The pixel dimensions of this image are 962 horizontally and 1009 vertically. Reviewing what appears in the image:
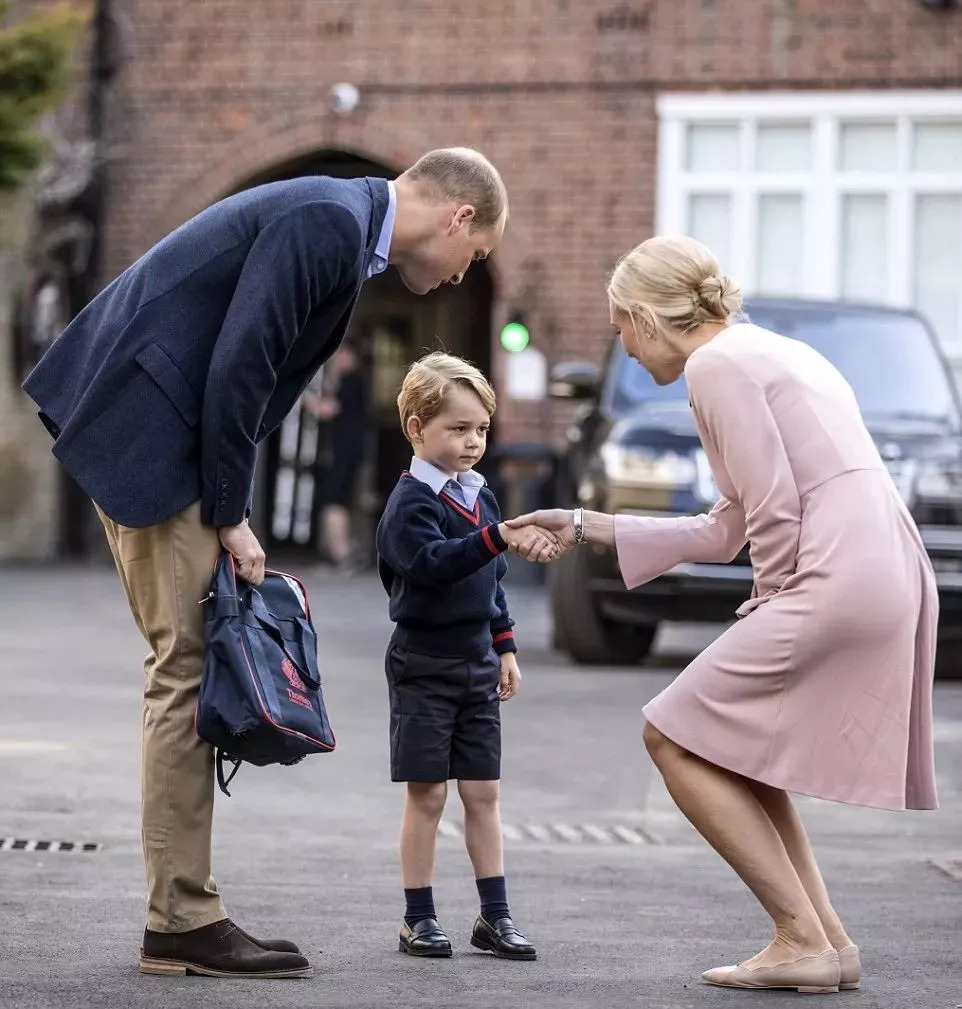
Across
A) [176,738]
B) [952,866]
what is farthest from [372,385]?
[176,738]

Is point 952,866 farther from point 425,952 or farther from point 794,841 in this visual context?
point 425,952

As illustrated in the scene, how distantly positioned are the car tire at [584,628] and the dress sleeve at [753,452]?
7022 millimetres

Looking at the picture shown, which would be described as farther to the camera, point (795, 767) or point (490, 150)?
point (490, 150)

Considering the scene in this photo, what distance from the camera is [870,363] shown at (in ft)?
41.8

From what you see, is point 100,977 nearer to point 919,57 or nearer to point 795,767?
point 795,767

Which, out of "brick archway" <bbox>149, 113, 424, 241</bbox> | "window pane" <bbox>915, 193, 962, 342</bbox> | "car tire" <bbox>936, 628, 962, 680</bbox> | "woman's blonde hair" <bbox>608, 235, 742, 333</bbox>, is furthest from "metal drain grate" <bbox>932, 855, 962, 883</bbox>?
"brick archway" <bbox>149, 113, 424, 241</bbox>

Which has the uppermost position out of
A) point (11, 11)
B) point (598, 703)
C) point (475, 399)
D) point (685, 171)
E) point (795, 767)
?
point (11, 11)

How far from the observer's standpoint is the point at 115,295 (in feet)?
16.4

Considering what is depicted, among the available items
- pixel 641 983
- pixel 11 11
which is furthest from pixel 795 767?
pixel 11 11

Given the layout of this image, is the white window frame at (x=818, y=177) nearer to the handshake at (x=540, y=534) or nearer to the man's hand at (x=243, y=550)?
the handshake at (x=540, y=534)

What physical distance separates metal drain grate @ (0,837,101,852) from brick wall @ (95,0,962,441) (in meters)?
14.0

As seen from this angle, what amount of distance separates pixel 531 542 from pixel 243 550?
2.10 feet

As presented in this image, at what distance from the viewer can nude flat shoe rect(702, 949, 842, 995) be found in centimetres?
484

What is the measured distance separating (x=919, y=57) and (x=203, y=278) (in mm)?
16259
